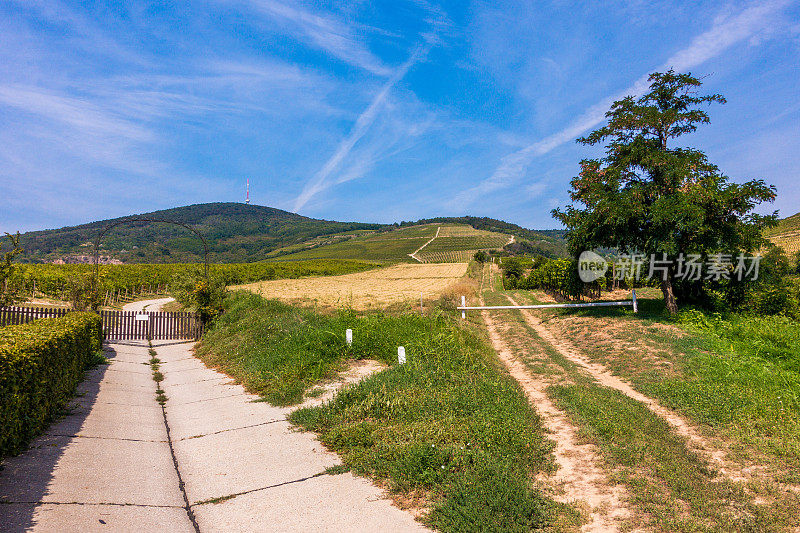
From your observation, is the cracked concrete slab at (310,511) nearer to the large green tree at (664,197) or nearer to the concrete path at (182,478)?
the concrete path at (182,478)

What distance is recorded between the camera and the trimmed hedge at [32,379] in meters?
4.52

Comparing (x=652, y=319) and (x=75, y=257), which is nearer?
(x=652, y=319)

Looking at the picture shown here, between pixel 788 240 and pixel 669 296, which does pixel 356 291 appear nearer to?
pixel 669 296

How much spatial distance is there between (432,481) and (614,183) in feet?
56.9

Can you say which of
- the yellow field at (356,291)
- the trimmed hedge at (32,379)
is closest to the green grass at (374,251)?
the yellow field at (356,291)

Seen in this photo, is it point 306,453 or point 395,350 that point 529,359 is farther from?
point 306,453

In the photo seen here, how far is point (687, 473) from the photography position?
457 centimetres

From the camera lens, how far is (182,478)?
4.80m

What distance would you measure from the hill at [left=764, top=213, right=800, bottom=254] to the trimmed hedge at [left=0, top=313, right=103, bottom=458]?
60.1m

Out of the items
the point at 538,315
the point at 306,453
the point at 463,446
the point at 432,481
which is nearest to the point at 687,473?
the point at 463,446

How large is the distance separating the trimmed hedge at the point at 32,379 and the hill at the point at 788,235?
60.1 m

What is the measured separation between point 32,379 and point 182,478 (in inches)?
95.7

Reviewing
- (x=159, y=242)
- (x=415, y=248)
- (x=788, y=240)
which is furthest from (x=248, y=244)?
(x=788, y=240)

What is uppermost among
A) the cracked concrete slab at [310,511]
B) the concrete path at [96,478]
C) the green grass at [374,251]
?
the green grass at [374,251]
